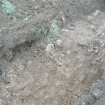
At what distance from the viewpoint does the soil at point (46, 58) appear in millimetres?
3928

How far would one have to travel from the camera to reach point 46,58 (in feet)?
13.8

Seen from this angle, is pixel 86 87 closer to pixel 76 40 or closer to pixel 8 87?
pixel 76 40

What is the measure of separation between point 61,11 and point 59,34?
0.39 meters

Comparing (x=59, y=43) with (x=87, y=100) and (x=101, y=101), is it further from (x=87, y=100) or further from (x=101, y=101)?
(x=101, y=101)

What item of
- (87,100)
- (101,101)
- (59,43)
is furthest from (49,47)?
(101,101)

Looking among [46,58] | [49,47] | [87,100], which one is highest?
[49,47]

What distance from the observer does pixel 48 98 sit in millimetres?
3895

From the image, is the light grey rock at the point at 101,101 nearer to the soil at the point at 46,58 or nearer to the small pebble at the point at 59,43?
the soil at the point at 46,58

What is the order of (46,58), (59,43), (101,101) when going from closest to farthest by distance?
(101,101) < (46,58) < (59,43)

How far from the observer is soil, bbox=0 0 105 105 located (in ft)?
12.9

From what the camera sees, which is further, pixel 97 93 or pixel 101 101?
pixel 97 93

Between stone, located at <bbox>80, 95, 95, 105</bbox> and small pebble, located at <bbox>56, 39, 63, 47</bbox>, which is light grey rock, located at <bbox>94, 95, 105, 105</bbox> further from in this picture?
small pebble, located at <bbox>56, 39, 63, 47</bbox>

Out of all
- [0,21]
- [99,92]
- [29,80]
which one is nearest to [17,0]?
[0,21]

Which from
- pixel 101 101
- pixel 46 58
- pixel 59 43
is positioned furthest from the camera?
pixel 59 43
